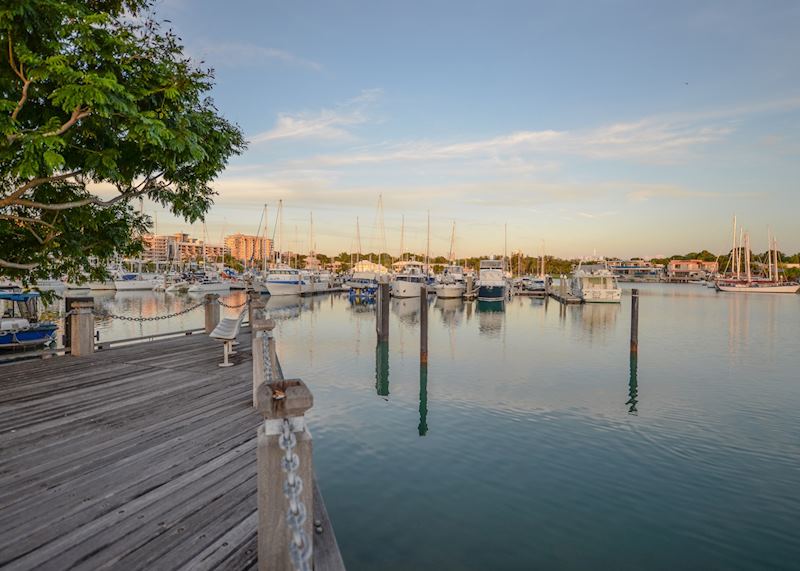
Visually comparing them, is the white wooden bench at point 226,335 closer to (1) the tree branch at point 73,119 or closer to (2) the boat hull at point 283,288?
(1) the tree branch at point 73,119

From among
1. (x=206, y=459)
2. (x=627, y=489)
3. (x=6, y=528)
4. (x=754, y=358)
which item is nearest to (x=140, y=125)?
(x=206, y=459)

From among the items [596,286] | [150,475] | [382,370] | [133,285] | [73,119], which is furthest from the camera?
[133,285]

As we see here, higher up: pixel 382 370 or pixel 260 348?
pixel 260 348

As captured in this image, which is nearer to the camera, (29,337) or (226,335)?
(226,335)

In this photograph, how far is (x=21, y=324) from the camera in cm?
2392

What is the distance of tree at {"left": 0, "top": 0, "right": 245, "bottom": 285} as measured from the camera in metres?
7.05

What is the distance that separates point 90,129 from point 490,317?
151 ft

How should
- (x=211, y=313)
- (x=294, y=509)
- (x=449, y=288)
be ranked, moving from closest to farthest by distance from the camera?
1. (x=294, y=509)
2. (x=211, y=313)
3. (x=449, y=288)

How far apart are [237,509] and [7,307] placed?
28.7 m

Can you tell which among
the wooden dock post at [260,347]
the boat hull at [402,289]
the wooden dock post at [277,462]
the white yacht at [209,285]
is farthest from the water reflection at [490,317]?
the white yacht at [209,285]

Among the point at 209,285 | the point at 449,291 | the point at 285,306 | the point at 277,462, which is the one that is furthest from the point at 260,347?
the point at 209,285

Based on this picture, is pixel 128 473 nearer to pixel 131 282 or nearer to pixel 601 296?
pixel 601 296

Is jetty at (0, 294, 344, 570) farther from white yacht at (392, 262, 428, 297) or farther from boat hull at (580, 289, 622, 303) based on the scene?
boat hull at (580, 289, 622, 303)

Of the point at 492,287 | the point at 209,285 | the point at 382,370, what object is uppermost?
the point at 492,287
